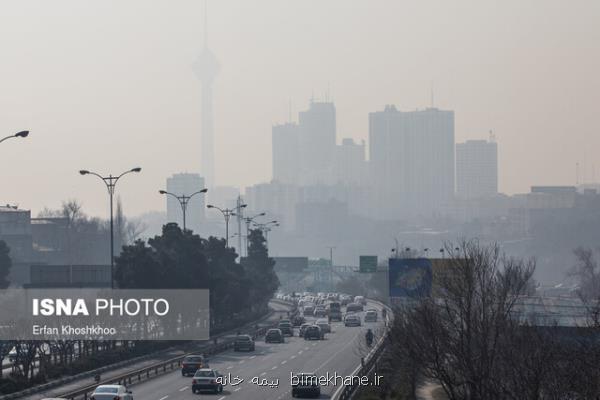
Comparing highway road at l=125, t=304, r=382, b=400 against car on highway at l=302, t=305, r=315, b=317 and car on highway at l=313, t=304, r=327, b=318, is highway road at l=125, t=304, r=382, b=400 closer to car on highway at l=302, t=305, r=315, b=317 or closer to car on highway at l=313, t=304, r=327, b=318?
car on highway at l=313, t=304, r=327, b=318

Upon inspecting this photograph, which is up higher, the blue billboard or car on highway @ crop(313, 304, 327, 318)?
the blue billboard

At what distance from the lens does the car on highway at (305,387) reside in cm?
5388

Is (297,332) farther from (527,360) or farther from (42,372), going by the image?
(527,360)

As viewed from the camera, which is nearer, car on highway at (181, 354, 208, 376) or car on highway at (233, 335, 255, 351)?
car on highway at (181, 354, 208, 376)

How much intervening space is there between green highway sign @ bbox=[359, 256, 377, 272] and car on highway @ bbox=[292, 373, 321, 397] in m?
95.7

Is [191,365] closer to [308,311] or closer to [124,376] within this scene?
[124,376]

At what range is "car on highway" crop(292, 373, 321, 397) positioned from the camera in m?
53.9

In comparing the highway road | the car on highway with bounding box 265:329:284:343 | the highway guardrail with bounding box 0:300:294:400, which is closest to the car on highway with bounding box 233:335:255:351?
the highway road

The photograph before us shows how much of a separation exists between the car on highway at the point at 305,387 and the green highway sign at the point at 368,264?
9572 centimetres

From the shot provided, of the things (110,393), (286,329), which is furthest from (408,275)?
(286,329)

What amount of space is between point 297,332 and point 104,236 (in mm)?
93355

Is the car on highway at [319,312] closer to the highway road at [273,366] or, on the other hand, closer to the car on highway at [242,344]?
the highway road at [273,366]

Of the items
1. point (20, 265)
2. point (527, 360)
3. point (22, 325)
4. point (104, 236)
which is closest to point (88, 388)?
point (22, 325)

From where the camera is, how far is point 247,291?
115m
